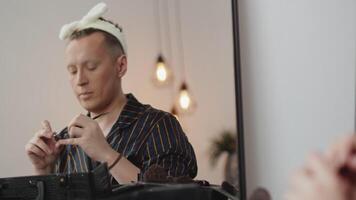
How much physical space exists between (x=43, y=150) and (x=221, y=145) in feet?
0.85

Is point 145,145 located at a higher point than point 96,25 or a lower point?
lower

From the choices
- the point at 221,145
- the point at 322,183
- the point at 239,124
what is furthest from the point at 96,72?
the point at 322,183

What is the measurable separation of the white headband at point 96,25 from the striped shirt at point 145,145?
11 cm

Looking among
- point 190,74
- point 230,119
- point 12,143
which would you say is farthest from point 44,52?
A: point 230,119

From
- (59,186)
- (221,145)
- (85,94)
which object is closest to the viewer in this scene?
(59,186)

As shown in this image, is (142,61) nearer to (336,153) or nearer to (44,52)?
(44,52)

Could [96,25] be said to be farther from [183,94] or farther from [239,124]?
[239,124]

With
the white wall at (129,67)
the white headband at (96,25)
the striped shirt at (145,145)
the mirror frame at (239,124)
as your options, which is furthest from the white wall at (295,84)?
the white headband at (96,25)

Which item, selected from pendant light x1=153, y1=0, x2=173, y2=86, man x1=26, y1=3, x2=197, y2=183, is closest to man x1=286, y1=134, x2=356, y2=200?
man x1=26, y1=3, x2=197, y2=183

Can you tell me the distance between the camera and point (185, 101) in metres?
0.66

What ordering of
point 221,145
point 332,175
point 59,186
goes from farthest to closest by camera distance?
point 221,145, point 59,186, point 332,175

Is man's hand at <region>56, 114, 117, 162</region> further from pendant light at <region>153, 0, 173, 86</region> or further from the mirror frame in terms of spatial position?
the mirror frame

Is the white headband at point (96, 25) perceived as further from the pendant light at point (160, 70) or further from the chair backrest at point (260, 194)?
the chair backrest at point (260, 194)

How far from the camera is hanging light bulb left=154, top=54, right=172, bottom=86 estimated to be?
678mm
